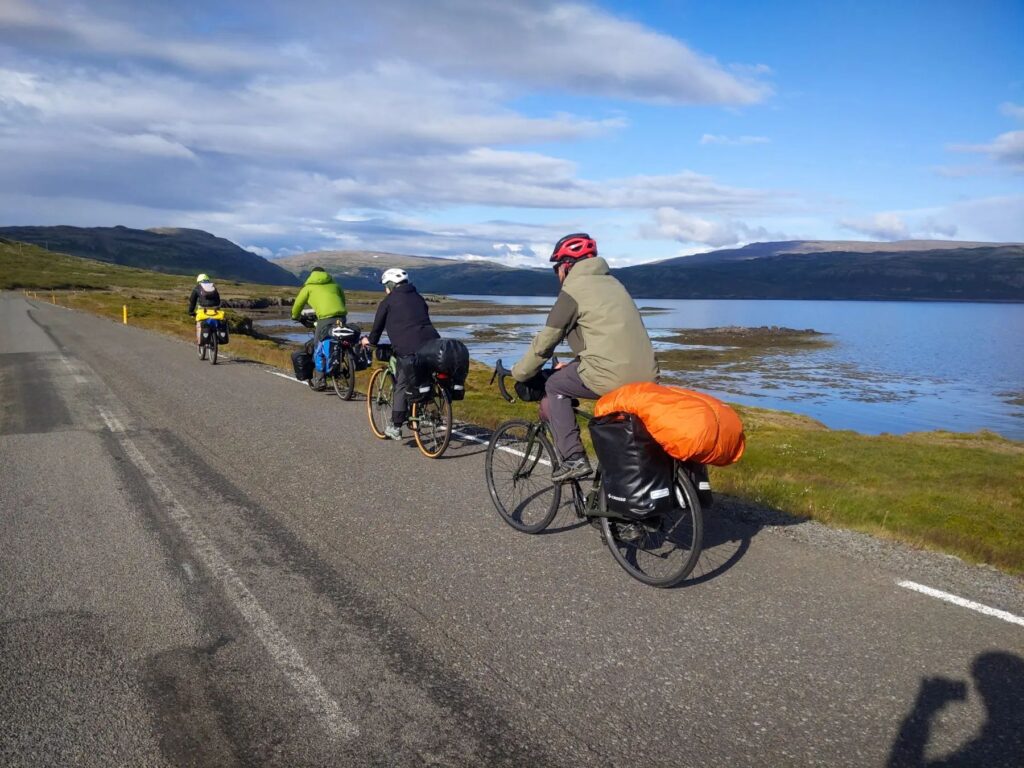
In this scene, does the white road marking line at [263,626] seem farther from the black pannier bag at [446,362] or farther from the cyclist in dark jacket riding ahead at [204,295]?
the cyclist in dark jacket riding ahead at [204,295]

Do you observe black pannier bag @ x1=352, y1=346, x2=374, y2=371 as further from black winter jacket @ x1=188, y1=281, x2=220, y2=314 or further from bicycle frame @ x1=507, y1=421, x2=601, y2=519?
bicycle frame @ x1=507, y1=421, x2=601, y2=519

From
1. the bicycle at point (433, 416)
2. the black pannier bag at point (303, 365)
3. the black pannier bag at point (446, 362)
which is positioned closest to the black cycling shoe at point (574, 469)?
the black pannier bag at point (446, 362)

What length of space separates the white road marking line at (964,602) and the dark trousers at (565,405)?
9.38ft

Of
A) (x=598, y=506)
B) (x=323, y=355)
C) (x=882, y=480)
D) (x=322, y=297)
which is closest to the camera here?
(x=598, y=506)

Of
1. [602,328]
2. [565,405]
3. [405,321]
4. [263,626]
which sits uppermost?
[602,328]

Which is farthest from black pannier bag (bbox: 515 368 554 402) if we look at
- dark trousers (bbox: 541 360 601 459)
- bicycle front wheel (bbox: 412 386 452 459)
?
bicycle front wheel (bbox: 412 386 452 459)

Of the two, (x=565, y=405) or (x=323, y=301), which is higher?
(x=323, y=301)

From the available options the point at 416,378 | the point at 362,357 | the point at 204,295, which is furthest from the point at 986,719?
the point at 204,295

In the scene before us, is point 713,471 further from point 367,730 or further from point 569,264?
point 367,730

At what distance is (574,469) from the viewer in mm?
6449

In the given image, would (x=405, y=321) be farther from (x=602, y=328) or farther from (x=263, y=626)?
(x=263, y=626)

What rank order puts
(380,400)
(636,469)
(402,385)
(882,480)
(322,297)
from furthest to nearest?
1. (322,297)
2. (882,480)
3. (380,400)
4. (402,385)
5. (636,469)

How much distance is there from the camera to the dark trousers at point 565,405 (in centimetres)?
645

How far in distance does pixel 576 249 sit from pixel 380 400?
586 centimetres
